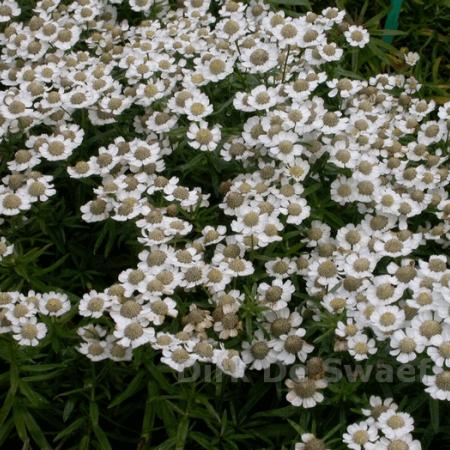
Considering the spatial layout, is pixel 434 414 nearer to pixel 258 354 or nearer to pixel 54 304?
pixel 258 354

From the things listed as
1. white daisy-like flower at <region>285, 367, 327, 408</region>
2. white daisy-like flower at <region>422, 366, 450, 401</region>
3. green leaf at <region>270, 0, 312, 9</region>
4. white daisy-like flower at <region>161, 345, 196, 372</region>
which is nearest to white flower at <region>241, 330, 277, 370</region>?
white daisy-like flower at <region>285, 367, 327, 408</region>

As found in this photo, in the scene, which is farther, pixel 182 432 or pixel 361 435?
pixel 182 432

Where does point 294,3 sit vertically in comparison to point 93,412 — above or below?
above

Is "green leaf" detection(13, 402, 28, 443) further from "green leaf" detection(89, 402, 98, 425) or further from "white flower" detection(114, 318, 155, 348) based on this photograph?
"white flower" detection(114, 318, 155, 348)

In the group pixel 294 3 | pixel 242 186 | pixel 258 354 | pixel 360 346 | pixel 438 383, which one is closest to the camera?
pixel 438 383

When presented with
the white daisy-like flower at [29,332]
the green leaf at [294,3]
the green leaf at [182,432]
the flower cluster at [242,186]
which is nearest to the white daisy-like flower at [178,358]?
the flower cluster at [242,186]

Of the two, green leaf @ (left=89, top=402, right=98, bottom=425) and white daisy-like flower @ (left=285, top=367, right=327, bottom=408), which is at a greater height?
white daisy-like flower @ (left=285, top=367, right=327, bottom=408)

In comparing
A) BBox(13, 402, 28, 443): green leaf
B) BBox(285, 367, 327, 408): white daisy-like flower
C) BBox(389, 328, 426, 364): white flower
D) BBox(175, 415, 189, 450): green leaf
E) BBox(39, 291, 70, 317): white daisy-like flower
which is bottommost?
BBox(13, 402, 28, 443): green leaf

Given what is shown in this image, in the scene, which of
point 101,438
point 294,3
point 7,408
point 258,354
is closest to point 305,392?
point 258,354
